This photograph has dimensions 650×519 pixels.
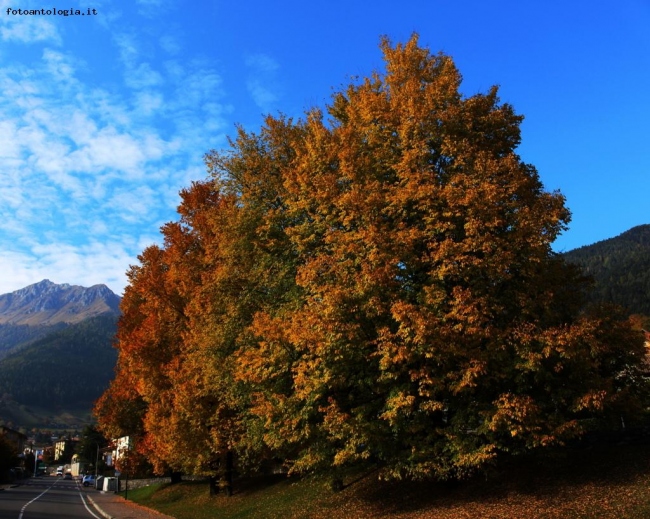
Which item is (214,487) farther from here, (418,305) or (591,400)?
(591,400)

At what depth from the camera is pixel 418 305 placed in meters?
13.8

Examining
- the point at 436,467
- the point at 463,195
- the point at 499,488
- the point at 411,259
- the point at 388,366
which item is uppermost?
the point at 463,195

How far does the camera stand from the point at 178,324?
25.7m

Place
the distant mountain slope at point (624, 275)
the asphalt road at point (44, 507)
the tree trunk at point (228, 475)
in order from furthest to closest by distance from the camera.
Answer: the distant mountain slope at point (624, 275)
the asphalt road at point (44, 507)
the tree trunk at point (228, 475)

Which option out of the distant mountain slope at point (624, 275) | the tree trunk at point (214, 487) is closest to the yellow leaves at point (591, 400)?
the tree trunk at point (214, 487)

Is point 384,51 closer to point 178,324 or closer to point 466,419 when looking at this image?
point 466,419

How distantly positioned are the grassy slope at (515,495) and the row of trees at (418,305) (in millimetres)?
971

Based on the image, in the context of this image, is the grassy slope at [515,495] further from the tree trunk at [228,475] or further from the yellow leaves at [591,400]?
the tree trunk at [228,475]

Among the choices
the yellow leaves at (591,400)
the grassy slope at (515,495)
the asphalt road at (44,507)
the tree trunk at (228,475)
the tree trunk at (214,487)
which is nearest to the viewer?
the grassy slope at (515,495)

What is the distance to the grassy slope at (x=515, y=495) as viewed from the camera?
12016mm

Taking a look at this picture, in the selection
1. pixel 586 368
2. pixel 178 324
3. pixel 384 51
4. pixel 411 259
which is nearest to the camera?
pixel 586 368

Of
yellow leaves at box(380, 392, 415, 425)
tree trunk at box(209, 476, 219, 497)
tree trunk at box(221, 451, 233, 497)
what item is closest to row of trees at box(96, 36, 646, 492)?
yellow leaves at box(380, 392, 415, 425)

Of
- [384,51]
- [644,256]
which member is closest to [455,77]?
[384,51]

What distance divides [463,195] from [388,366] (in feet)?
15.9
